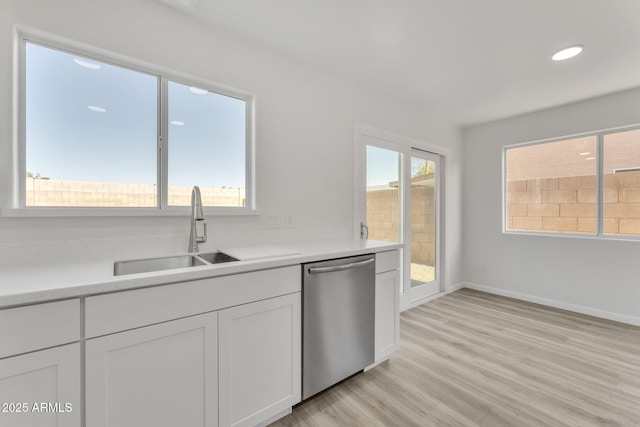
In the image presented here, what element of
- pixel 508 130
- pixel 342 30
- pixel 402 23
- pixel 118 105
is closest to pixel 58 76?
pixel 118 105

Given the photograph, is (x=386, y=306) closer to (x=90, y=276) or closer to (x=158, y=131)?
(x=90, y=276)

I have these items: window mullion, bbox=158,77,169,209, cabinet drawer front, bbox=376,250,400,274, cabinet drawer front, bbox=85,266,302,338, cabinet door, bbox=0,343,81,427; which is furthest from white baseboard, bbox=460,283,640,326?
cabinet door, bbox=0,343,81,427

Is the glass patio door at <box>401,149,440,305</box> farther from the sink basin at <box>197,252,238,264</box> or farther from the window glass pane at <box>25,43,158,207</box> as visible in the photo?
the window glass pane at <box>25,43,158,207</box>

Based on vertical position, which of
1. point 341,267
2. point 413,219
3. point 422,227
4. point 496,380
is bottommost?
point 496,380

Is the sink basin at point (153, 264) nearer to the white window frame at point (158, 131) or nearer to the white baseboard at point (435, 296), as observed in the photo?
the white window frame at point (158, 131)

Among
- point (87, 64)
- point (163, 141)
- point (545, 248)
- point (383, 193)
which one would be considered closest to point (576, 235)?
point (545, 248)

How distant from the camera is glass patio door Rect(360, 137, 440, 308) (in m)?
2.97

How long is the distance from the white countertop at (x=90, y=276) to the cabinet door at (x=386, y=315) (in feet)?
2.45

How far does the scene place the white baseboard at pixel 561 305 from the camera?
2.95m

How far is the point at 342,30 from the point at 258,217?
1.48 metres

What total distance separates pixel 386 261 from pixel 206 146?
160cm

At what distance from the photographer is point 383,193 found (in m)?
3.08

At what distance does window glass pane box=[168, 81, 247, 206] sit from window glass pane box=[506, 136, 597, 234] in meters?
3.70

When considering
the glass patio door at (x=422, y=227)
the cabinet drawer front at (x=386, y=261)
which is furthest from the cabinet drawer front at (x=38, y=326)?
the glass patio door at (x=422, y=227)
